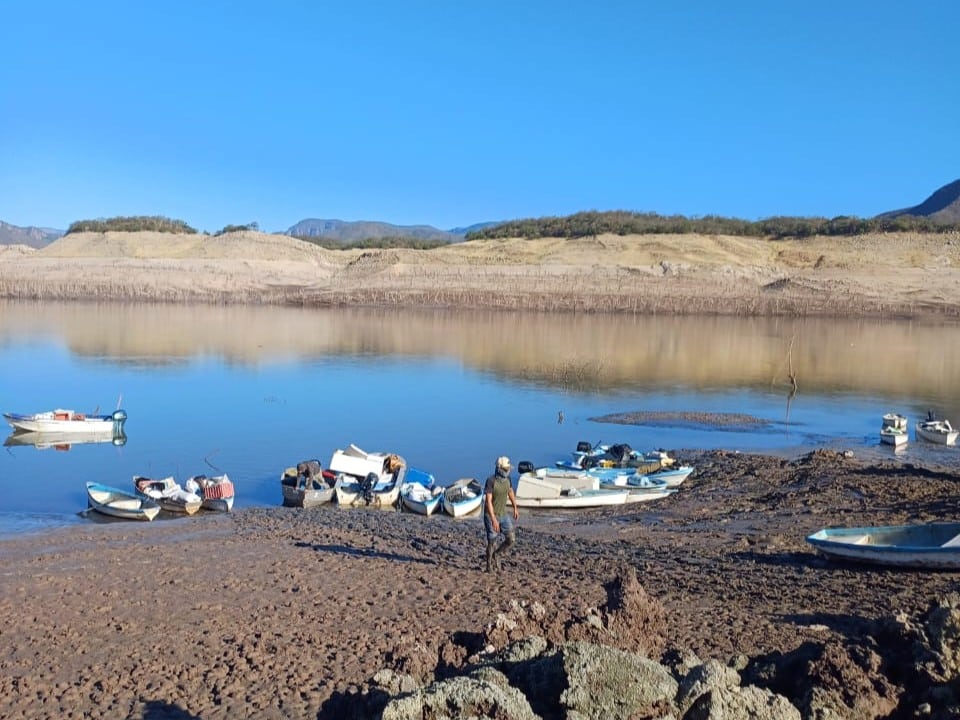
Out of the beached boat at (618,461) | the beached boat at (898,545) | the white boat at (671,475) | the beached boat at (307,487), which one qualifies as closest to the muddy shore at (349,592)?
the beached boat at (898,545)

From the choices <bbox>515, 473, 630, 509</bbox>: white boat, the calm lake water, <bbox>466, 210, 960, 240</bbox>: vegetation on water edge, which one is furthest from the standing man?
<bbox>466, 210, 960, 240</bbox>: vegetation on water edge

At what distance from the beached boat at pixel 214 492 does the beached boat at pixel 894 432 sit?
1651 cm

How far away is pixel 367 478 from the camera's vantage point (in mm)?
18375

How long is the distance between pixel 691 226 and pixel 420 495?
9067 centimetres

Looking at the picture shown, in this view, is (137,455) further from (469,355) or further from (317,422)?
(469,355)

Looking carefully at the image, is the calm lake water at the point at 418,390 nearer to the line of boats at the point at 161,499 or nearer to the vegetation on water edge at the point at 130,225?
the line of boats at the point at 161,499

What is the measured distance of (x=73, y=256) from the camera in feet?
308

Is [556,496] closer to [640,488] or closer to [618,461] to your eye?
[640,488]

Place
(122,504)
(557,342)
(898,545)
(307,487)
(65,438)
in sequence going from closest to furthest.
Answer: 1. (898,545)
2. (122,504)
3. (307,487)
4. (65,438)
5. (557,342)

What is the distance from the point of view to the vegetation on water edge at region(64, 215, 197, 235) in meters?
107

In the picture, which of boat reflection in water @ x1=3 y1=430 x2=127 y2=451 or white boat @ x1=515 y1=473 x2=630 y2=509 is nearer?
white boat @ x1=515 y1=473 x2=630 y2=509

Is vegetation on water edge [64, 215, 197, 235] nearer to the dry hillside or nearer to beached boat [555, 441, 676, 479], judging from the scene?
the dry hillside

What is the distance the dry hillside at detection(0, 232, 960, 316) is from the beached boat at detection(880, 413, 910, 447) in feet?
167

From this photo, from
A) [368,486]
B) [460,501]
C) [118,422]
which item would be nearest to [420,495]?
[460,501]
